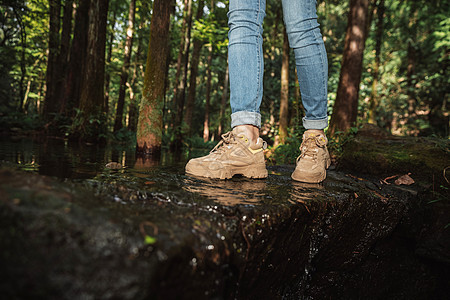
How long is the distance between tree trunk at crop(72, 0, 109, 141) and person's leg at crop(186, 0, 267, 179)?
631cm

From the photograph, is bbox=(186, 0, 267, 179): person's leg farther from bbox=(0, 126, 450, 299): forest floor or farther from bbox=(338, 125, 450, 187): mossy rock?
bbox=(338, 125, 450, 187): mossy rock

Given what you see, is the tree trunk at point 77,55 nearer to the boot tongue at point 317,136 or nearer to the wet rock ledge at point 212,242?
the boot tongue at point 317,136

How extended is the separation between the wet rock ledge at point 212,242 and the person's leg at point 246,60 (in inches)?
23.9

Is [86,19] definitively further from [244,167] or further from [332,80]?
Result: [332,80]

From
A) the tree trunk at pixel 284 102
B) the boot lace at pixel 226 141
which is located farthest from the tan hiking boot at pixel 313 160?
the tree trunk at pixel 284 102

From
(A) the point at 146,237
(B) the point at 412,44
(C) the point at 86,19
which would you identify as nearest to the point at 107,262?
(A) the point at 146,237

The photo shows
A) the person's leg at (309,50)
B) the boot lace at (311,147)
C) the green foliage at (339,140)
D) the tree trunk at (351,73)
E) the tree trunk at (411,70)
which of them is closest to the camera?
the person's leg at (309,50)

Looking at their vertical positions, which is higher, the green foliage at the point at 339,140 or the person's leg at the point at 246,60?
the person's leg at the point at 246,60

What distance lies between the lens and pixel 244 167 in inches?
80.9

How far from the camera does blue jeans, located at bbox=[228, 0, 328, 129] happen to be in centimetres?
197

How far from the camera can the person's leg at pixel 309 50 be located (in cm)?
204

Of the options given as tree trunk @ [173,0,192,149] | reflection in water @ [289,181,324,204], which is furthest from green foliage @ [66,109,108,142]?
reflection in water @ [289,181,324,204]

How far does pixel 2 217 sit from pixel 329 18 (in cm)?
2448

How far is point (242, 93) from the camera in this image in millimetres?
2000
